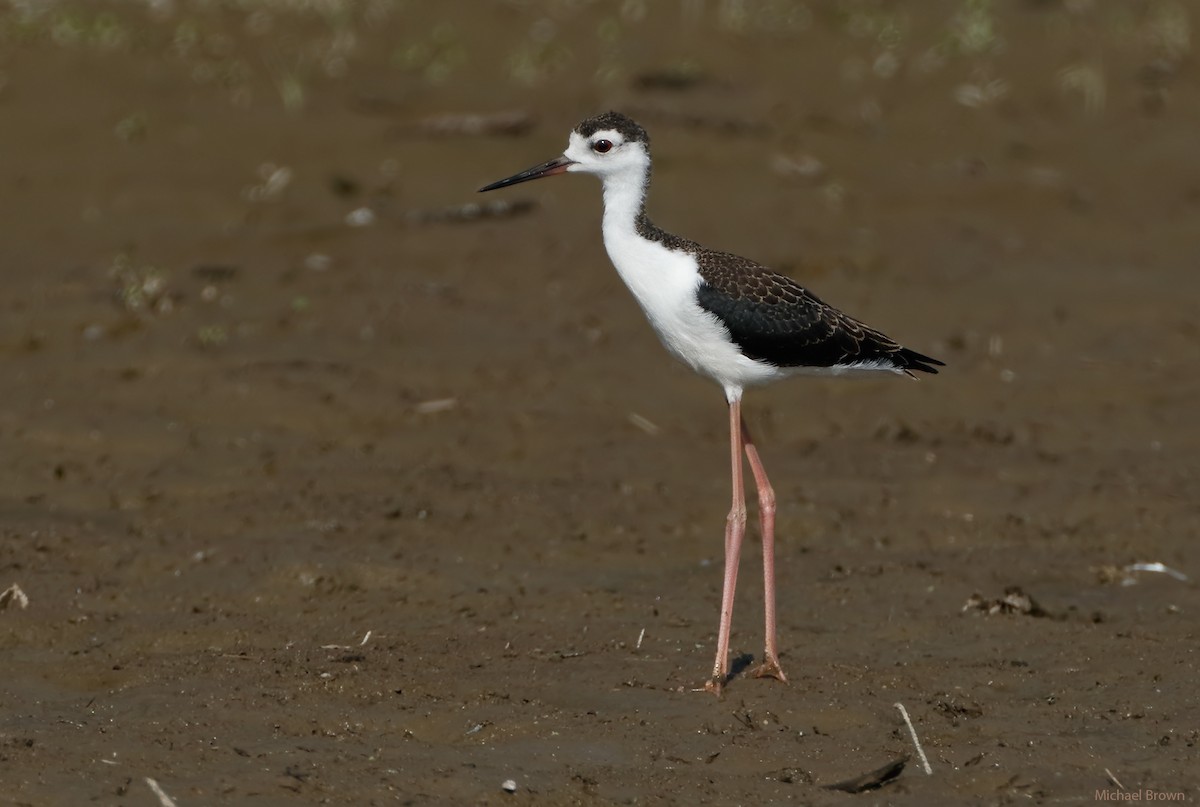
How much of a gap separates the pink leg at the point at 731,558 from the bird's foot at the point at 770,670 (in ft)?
0.35

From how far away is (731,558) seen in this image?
6.25m

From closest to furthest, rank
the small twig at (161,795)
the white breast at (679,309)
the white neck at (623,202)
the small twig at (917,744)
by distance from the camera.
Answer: the small twig at (161,795) < the small twig at (917,744) < the white breast at (679,309) < the white neck at (623,202)

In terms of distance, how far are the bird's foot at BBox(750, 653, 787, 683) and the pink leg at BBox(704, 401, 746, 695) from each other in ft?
0.35

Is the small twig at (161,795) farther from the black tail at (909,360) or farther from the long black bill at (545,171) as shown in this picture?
the black tail at (909,360)

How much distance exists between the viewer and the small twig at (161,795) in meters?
4.75

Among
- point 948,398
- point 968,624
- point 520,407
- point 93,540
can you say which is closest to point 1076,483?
point 948,398

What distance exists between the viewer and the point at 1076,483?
792 centimetres

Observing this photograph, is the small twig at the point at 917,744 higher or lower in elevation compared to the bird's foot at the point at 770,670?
higher

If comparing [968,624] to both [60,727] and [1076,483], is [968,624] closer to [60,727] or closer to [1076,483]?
[1076,483]

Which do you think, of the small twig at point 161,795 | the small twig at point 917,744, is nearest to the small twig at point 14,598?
the small twig at point 161,795

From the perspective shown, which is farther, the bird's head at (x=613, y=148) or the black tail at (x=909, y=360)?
the black tail at (x=909, y=360)

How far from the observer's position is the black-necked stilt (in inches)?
236

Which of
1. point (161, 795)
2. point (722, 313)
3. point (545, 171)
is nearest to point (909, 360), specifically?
point (722, 313)

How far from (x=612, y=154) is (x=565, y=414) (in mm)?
2404
